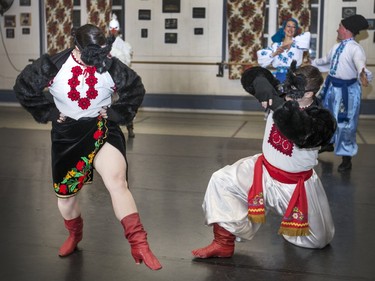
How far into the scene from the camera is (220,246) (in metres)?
2.87

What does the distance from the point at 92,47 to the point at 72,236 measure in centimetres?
98

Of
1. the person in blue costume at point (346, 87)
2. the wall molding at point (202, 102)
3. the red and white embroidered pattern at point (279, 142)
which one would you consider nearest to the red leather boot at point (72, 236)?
the red and white embroidered pattern at point (279, 142)

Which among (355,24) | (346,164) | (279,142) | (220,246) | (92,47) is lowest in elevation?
(346,164)

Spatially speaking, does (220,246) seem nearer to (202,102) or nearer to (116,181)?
(116,181)

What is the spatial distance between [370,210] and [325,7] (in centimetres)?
568

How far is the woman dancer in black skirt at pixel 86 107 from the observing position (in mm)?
2576

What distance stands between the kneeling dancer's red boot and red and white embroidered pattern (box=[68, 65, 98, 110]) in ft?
2.87

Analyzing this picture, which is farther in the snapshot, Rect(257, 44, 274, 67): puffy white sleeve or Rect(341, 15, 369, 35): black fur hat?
Rect(257, 44, 274, 67): puffy white sleeve

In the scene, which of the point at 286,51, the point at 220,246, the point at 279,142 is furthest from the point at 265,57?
the point at 220,246

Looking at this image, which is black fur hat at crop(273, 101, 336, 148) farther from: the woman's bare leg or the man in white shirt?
the man in white shirt

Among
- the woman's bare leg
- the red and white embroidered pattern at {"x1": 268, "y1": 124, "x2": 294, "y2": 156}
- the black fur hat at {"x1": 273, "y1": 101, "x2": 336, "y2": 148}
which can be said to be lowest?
the woman's bare leg

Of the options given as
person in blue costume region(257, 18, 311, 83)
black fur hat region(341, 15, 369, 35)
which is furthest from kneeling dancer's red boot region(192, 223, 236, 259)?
person in blue costume region(257, 18, 311, 83)

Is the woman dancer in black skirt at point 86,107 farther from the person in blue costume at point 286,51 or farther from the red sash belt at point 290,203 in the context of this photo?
the person in blue costume at point 286,51

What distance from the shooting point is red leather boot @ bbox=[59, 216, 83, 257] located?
9.53 ft
